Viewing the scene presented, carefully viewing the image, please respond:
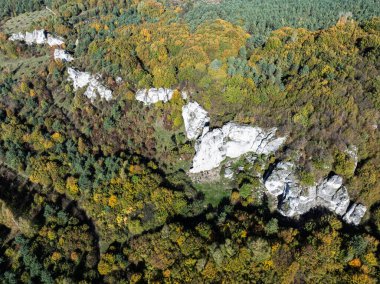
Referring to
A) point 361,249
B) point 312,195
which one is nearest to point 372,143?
point 312,195

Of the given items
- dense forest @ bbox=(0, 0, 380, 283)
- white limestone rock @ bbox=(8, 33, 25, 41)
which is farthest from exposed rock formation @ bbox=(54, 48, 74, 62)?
white limestone rock @ bbox=(8, 33, 25, 41)

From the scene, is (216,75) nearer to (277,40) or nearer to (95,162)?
(277,40)

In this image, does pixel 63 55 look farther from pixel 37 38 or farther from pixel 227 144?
pixel 227 144

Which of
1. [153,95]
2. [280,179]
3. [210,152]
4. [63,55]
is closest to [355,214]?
[280,179]

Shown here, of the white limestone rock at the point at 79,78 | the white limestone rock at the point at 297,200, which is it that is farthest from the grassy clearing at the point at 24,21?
the white limestone rock at the point at 297,200

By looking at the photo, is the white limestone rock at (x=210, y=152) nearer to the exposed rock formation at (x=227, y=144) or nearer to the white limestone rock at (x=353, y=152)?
the exposed rock formation at (x=227, y=144)

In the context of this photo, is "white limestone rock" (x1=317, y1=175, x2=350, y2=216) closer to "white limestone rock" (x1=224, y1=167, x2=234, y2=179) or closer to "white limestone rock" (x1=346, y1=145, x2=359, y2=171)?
"white limestone rock" (x1=346, y1=145, x2=359, y2=171)
